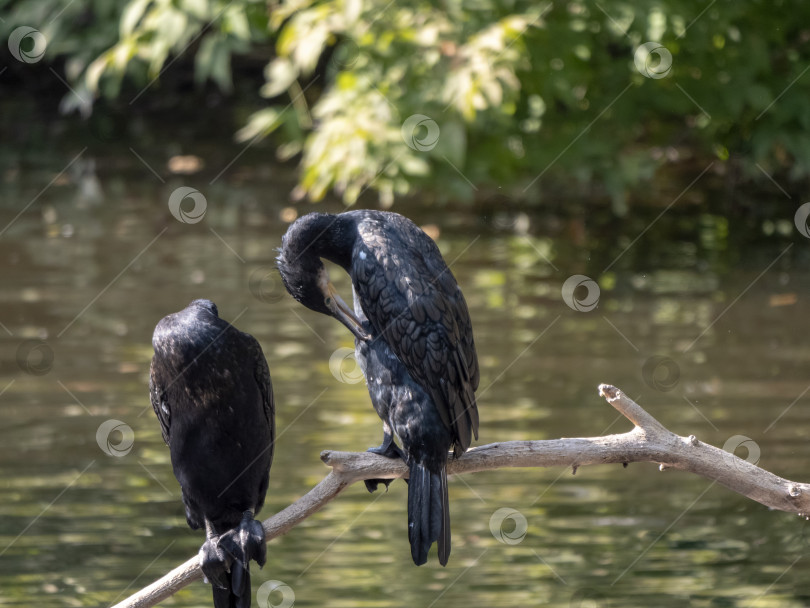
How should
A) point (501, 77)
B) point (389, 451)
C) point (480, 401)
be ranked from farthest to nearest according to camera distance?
point (501, 77) < point (480, 401) < point (389, 451)

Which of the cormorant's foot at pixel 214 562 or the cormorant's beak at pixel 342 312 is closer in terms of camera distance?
the cormorant's foot at pixel 214 562

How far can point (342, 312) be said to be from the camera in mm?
3234

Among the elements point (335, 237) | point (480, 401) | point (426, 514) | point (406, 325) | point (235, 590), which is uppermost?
point (480, 401)

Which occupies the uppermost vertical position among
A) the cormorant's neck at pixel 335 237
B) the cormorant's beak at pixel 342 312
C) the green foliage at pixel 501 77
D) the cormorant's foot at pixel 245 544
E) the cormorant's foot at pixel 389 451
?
the green foliage at pixel 501 77

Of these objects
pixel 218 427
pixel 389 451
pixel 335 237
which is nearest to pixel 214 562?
pixel 218 427

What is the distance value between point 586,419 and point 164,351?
3.21 m

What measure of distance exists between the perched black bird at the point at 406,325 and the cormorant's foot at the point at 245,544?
0.38m

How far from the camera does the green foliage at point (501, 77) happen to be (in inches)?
297

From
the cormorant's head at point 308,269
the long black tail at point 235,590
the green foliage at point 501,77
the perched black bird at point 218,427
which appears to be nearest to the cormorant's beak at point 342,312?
the cormorant's head at point 308,269

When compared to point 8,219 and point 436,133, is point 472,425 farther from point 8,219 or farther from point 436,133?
point 8,219

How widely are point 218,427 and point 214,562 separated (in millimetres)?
331

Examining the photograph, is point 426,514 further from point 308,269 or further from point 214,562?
point 308,269

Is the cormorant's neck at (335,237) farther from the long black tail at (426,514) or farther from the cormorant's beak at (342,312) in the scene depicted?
the long black tail at (426,514)

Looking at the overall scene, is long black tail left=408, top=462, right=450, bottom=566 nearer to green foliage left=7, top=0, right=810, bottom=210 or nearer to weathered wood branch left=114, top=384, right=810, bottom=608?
weathered wood branch left=114, top=384, right=810, bottom=608
